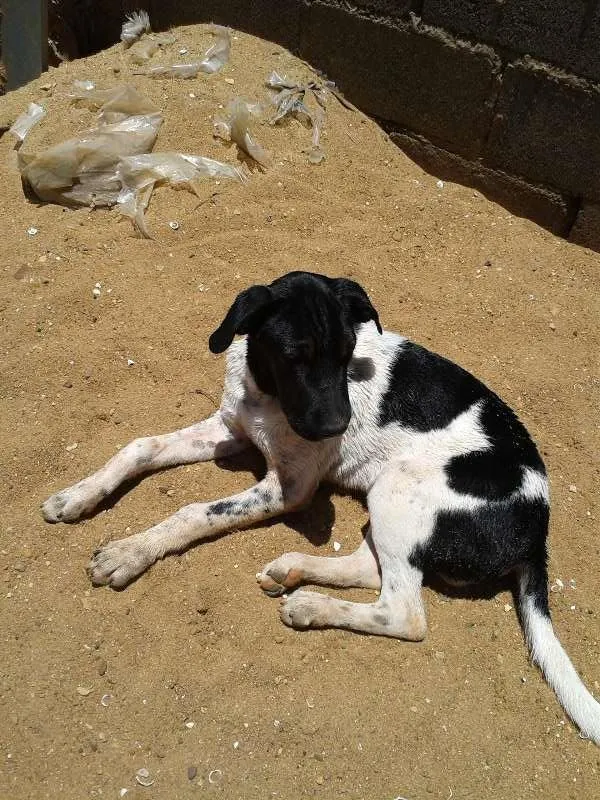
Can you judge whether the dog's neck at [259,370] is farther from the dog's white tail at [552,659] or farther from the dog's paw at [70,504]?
the dog's white tail at [552,659]

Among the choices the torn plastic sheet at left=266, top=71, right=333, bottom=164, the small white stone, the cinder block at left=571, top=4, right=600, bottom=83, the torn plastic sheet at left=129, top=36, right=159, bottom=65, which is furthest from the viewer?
the torn plastic sheet at left=129, top=36, right=159, bottom=65

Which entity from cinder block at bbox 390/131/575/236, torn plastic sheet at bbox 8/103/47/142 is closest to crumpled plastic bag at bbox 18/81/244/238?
torn plastic sheet at bbox 8/103/47/142

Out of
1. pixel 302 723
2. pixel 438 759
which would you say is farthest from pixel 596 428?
pixel 302 723

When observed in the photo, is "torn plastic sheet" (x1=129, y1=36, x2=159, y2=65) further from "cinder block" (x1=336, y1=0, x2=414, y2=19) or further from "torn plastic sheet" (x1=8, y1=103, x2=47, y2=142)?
"cinder block" (x1=336, y1=0, x2=414, y2=19)

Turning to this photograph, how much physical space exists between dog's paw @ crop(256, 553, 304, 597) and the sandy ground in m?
0.08

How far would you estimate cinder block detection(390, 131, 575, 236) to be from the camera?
201 inches

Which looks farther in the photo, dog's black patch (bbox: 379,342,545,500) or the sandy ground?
dog's black patch (bbox: 379,342,545,500)

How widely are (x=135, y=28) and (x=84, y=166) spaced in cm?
228

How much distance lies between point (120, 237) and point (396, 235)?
2.07 m

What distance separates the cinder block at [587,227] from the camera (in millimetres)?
4957

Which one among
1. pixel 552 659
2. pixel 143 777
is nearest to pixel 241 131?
pixel 552 659

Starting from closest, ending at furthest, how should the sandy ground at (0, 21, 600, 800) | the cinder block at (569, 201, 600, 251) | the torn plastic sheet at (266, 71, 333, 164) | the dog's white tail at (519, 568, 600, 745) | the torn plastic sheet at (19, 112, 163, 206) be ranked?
1. the sandy ground at (0, 21, 600, 800)
2. the dog's white tail at (519, 568, 600, 745)
3. the torn plastic sheet at (19, 112, 163, 206)
4. the cinder block at (569, 201, 600, 251)
5. the torn plastic sheet at (266, 71, 333, 164)

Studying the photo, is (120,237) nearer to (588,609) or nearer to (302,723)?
(302,723)

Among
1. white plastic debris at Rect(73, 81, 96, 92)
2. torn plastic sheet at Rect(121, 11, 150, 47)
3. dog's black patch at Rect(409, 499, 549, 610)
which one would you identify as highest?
torn plastic sheet at Rect(121, 11, 150, 47)
